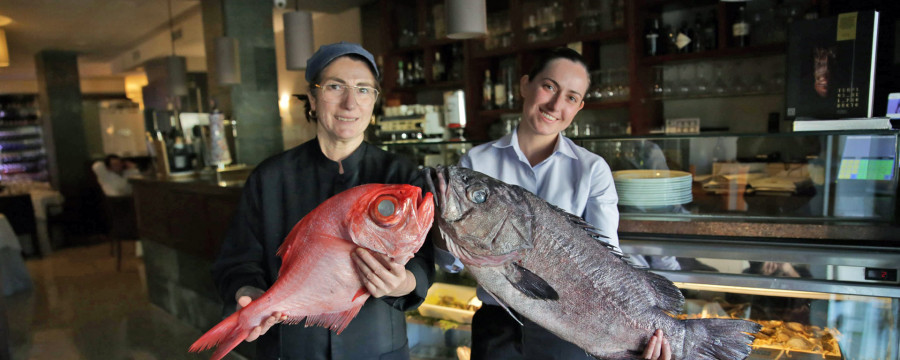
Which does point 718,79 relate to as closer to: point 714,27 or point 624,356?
point 714,27

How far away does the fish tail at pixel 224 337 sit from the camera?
1.04m

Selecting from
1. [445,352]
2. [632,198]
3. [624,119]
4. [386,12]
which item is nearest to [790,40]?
[632,198]

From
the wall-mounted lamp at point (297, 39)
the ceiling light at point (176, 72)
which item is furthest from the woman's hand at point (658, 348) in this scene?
the ceiling light at point (176, 72)

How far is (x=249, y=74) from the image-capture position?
6523 mm

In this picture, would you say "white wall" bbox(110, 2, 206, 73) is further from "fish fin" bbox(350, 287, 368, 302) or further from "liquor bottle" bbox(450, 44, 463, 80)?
"fish fin" bbox(350, 287, 368, 302)

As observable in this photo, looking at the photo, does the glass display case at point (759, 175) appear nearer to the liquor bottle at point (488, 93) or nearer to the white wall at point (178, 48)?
the liquor bottle at point (488, 93)

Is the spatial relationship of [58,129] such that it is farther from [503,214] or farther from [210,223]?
[503,214]

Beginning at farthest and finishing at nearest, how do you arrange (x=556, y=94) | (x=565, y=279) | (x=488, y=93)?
(x=488, y=93), (x=556, y=94), (x=565, y=279)

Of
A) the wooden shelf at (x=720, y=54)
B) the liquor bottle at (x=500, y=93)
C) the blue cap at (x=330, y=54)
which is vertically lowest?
the blue cap at (x=330, y=54)

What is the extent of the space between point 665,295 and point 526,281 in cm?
46

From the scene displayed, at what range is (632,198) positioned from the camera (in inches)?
86.2

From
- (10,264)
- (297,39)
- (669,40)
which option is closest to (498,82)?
(669,40)

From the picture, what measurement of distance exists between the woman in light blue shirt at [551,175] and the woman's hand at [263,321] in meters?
0.72

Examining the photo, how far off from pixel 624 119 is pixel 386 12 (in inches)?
144
